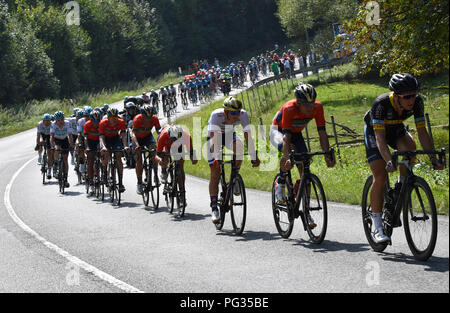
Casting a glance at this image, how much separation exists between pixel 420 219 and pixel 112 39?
7874 cm

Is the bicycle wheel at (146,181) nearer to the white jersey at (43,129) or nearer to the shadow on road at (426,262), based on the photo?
the shadow on road at (426,262)

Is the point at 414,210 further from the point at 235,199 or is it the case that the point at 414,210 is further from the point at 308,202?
the point at 235,199

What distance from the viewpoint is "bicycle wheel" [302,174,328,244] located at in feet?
25.8

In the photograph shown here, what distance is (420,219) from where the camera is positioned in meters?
6.34

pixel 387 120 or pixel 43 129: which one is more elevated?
pixel 387 120

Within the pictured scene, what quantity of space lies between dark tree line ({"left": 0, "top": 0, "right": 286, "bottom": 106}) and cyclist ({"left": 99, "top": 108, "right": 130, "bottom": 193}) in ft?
139

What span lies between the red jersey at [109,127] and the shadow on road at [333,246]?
7.47 meters

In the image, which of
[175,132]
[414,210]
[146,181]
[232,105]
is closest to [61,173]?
[146,181]

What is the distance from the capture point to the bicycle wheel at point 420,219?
612cm

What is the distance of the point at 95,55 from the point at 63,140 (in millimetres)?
62336

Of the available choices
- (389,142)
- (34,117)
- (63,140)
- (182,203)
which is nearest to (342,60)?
(34,117)

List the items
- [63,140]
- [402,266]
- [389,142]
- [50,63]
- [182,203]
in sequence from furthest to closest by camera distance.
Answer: [50,63], [63,140], [182,203], [389,142], [402,266]
